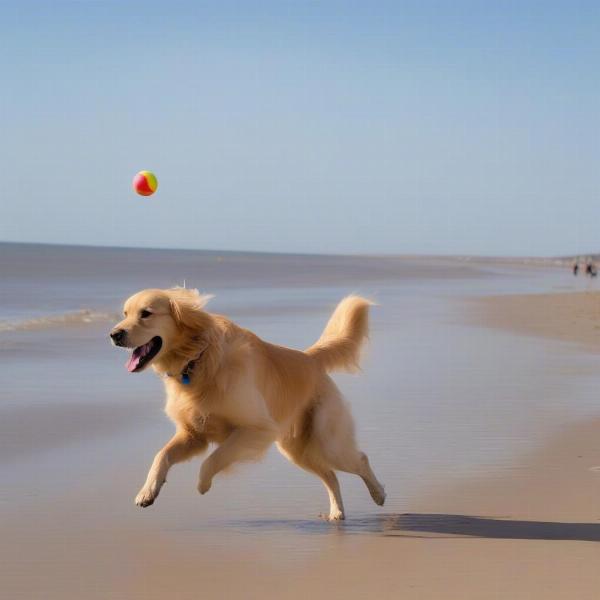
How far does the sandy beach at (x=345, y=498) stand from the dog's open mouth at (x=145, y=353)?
2.60ft

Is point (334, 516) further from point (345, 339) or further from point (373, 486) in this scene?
point (345, 339)

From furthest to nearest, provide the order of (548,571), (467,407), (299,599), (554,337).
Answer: (554,337), (467,407), (548,571), (299,599)

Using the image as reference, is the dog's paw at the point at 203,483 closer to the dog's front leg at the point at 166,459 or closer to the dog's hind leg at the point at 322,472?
the dog's front leg at the point at 166,459

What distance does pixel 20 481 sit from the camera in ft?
20.4

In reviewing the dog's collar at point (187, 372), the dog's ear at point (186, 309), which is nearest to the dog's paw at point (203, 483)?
the dog's collar at point (187, 372)

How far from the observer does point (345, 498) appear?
247 inches

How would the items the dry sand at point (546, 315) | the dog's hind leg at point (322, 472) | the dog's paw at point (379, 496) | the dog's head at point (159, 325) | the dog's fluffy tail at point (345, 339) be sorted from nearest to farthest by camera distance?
the dog's head at point (159, 325) → the dog's hind leg at point (322, 472) → the dog's paw at point (379, 496) → the dog's fluffy tail at point (345, 339) → the dry sand at point (546, 315)

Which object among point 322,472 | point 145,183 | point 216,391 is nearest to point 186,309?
point 216,391

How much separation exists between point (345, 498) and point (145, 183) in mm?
3801

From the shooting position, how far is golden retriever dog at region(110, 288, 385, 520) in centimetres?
557

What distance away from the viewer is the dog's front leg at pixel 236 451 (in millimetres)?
5504

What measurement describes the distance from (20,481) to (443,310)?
1637cm

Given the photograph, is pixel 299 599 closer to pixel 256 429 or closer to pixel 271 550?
pixel 271 550

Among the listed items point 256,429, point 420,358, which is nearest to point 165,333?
point 256,429
